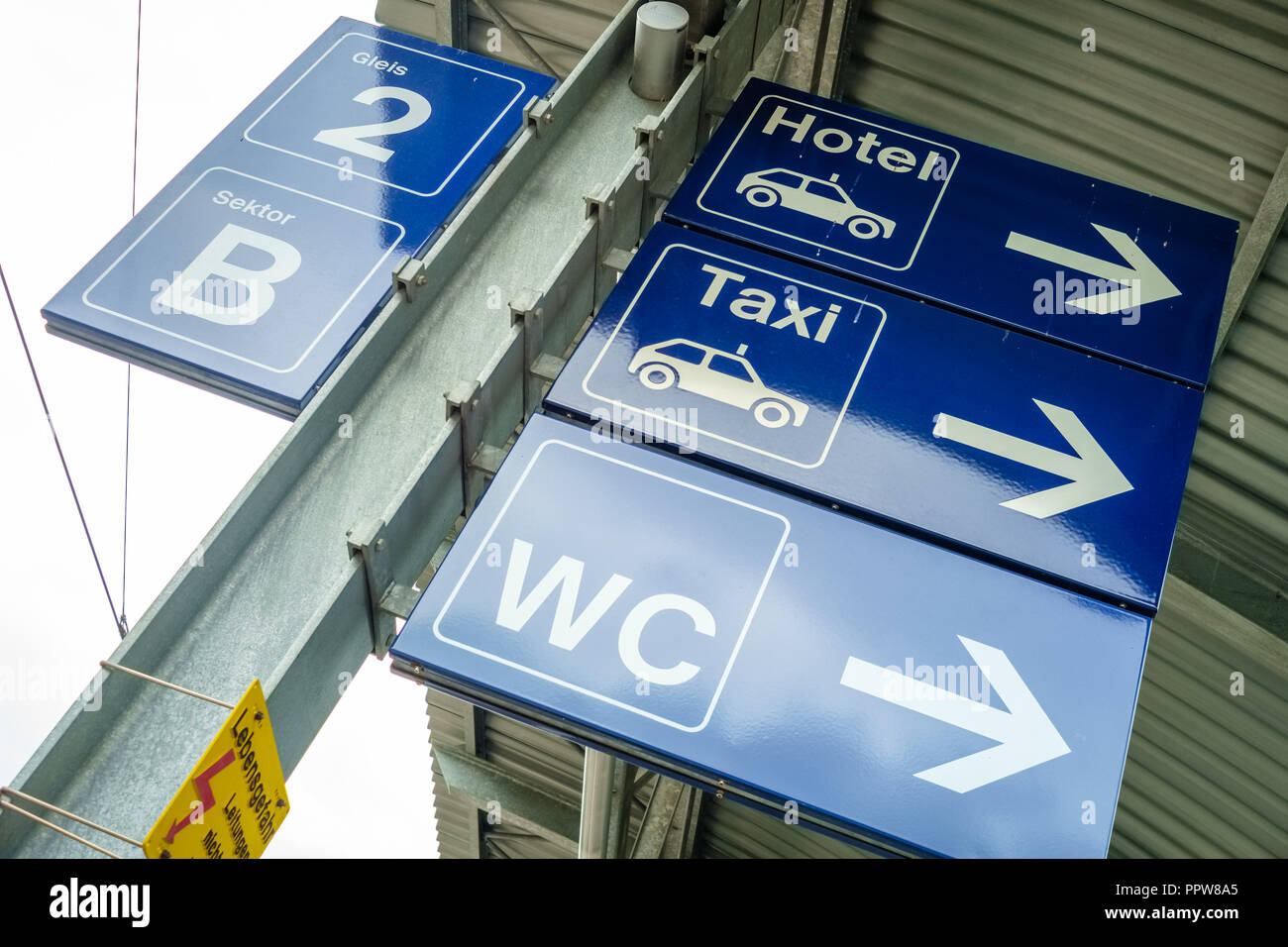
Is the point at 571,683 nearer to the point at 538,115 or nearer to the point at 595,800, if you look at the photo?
the point at 538,115

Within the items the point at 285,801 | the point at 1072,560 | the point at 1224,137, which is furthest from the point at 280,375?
the point at 1224,137

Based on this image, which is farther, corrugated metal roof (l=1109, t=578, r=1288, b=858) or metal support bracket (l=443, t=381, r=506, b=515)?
corrugated metal roof (l=1109, t=578, r=1288, b=858)

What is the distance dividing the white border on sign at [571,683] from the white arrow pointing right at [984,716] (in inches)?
15.4

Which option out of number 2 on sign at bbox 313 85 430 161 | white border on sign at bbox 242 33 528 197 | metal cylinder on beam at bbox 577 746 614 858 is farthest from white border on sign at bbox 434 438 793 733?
metal cylinder on beam at bbox 577 746 614 858

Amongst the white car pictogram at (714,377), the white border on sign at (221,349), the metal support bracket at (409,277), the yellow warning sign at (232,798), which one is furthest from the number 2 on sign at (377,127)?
the yellow warning sign at (232,798)

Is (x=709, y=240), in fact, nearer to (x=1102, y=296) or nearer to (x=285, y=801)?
(x=1102, y=296)

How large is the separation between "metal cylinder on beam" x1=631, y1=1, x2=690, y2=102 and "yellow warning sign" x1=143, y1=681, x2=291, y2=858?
4299mm

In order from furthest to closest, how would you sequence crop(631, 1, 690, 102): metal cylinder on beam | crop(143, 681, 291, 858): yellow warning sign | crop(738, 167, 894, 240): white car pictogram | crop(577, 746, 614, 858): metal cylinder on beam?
1. crop(577, 746, 614, 858): metal cylinder on beam
2. crop(631, 1, 690, 102): metal cylinder on beam
3. crop(738, 167, 894, 240): white car pictogram
4. crop(143, 681, 291, 858): yellow warning sign

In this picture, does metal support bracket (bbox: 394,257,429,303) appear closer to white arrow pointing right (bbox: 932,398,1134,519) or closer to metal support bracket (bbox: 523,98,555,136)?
metal support bracket (bbox: 523,98,555,136)

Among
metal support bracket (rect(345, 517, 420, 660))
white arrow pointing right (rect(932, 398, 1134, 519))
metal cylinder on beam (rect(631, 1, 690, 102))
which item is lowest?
metal support bracket (rect(345, 517, 420, 660))

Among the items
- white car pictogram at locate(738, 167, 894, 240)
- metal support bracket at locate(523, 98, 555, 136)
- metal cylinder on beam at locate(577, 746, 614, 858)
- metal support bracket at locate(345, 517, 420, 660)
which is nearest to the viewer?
metal support bracket at locate(345, 517, 420, 660)

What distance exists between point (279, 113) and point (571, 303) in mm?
2105

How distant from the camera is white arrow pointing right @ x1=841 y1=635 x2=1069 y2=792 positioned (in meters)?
3.97

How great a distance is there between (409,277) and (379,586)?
151cm
